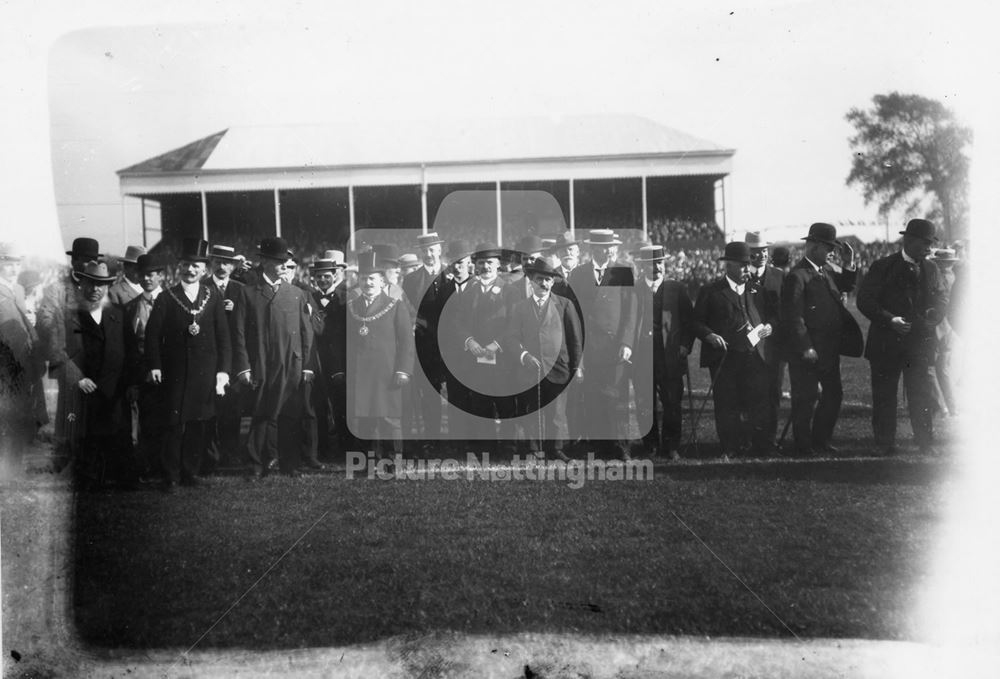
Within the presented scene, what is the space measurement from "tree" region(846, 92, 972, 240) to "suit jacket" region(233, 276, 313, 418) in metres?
2.17

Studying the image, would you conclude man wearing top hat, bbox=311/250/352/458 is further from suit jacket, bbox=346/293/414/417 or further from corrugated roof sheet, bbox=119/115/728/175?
corrugated roof sheet, bbox=119/115/728/175

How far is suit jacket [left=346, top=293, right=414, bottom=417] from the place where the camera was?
3.16 m

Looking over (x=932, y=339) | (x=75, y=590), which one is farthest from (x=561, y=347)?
(x=75, y=590)

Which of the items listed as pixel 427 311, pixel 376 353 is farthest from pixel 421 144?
pixel 376 353

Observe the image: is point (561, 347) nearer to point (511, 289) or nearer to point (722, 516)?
point (511, 289)

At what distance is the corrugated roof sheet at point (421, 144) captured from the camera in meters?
2.80

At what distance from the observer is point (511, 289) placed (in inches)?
123

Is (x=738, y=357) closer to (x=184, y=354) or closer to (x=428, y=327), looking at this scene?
(x=428, y=327)

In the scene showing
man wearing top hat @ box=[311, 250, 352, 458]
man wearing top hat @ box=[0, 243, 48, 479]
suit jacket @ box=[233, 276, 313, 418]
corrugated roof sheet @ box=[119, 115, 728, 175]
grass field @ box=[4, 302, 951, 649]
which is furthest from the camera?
suit jacket @ box=[233, 276, 313, 418]

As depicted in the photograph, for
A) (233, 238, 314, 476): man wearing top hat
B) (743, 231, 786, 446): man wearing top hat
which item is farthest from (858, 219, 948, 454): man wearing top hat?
(233, 238, 314, 476): man wearing top hat

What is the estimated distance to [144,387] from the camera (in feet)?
10.3

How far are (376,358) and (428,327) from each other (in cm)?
25

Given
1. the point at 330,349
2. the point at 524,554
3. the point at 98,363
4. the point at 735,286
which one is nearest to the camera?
the point at 524,554

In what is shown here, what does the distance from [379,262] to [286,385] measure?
0.64 metres
